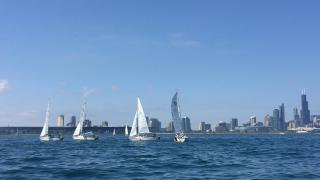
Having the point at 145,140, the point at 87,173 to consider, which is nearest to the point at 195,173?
the point at 87,173

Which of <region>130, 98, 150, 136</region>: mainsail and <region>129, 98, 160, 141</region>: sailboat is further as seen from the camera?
<region>130, 98, 150, 136</region>: mainsail

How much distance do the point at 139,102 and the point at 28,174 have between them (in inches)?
5445

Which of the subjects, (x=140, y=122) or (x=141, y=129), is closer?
(x=141, y=129)

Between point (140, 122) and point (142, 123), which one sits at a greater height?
point (140, 122)

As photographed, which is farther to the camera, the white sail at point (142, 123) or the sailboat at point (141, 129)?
the white sail at point (142, 123)

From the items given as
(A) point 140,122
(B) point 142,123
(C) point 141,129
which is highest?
(A) point 140,122

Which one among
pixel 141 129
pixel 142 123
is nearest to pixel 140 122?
pixel 142 123

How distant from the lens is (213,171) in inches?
2301

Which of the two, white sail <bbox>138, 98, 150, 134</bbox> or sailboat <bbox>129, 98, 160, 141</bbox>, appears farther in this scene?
white sail <bbox>138, 98, 150, 134</bbox>

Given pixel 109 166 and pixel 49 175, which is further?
pixel 109 166

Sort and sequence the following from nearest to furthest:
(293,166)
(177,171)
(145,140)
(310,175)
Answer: (310,175) → (177,171) → (293,166) → (145,140)

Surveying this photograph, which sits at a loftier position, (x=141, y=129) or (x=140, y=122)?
(x=140, y=122)

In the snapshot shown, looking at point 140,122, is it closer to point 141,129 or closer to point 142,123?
point 142,123

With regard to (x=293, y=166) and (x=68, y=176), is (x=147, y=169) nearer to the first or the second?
(x=68, y=176)
